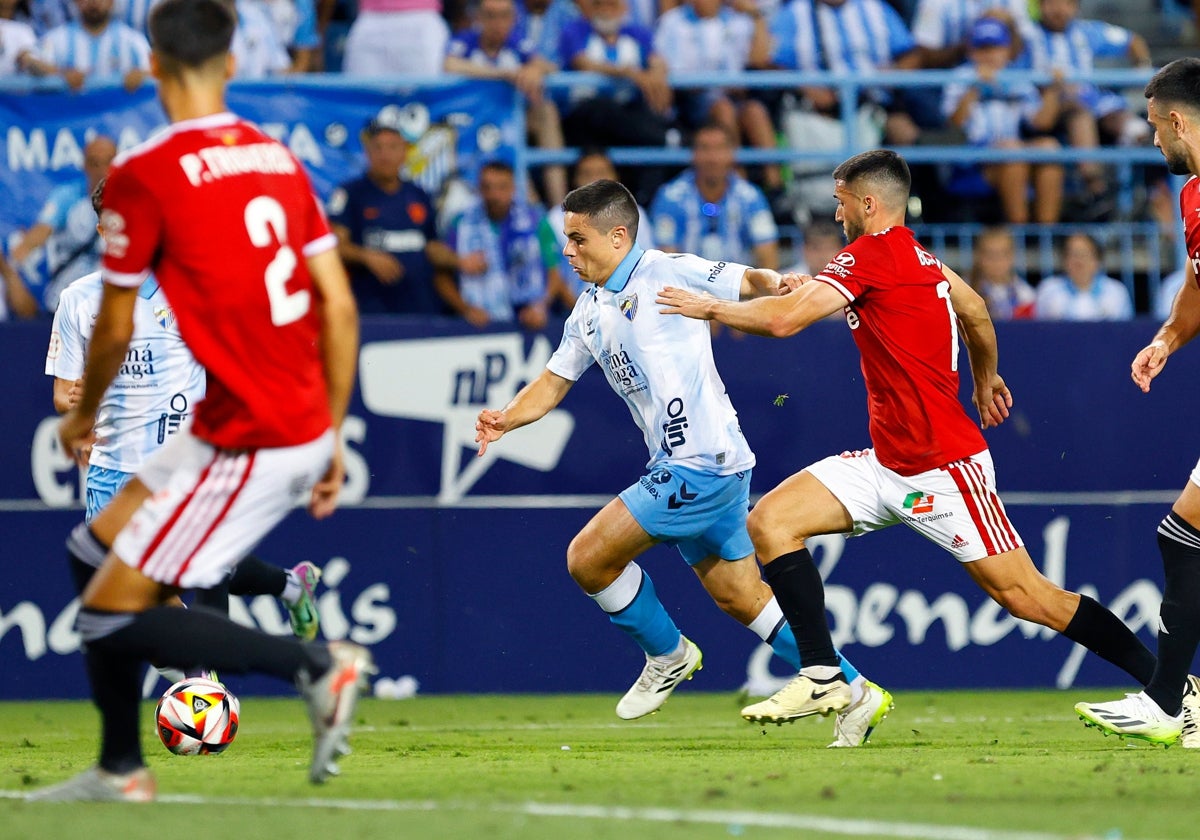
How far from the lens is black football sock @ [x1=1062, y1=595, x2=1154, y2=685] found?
24.1ft

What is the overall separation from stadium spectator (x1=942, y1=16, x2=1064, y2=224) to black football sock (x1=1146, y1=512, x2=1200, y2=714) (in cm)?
624

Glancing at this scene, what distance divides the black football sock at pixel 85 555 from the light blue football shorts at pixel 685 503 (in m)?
3.12

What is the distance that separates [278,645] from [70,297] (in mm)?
3957

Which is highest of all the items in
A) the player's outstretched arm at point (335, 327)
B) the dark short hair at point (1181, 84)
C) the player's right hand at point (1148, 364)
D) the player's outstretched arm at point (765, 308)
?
the dark short hair at point (1181, 84)

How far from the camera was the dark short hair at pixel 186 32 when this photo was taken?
200 inches

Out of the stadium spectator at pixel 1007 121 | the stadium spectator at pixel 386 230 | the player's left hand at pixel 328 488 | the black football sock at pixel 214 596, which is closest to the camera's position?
the player's left hand at pixel 328 488

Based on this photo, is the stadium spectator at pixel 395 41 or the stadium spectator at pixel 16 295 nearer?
the stadium spectator at pixel 16 295

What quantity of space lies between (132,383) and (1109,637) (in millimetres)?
4632

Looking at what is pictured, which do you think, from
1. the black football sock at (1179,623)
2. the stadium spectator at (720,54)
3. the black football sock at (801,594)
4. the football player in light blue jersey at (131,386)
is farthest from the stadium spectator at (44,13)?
the black football sock at (1179,623)

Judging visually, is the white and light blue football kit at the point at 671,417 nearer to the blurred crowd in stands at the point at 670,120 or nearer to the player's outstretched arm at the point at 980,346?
the player's outstretched arm at the point at 980,346

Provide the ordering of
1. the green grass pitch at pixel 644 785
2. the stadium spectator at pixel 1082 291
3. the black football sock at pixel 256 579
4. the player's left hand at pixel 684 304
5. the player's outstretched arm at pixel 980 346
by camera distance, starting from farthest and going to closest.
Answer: the stadium spectator at pixel 1082 291
the black football sock at pixel 256 579
the player's outstretched arm at pixel 980 346
the player's left hand at pixel 684 304
the green grass pitch at pixel 644 785

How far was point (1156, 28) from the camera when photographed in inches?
632

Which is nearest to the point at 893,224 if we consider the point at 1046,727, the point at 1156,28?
the point at 1046,727

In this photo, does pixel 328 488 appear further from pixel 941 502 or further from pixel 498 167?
pixel 498 167
